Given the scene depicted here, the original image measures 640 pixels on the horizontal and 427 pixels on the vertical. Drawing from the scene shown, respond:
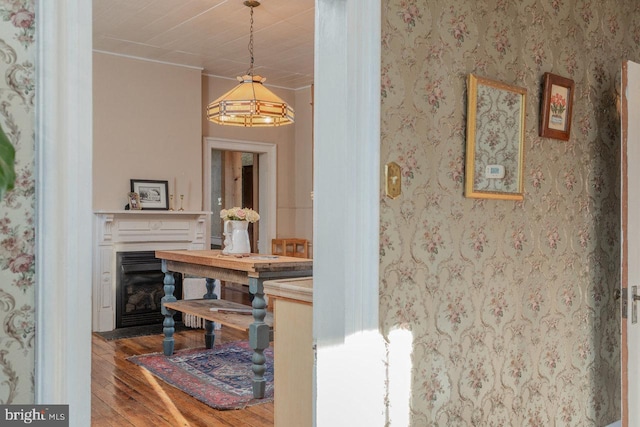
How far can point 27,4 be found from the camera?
1198 mm

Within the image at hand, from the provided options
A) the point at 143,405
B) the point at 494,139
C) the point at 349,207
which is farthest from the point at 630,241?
the point at 143,405

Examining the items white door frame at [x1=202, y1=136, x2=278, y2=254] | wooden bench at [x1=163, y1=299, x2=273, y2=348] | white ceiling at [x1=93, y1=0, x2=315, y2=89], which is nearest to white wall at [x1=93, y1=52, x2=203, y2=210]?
white ceiling at [x1=93, y1=0, x2=315, y2=89]

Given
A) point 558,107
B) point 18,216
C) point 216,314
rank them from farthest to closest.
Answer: point 216,314
point 558,107
point 18,216

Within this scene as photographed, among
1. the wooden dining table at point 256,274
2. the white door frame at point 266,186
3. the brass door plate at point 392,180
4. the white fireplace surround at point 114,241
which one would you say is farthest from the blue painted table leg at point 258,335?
the white door frame at point 266,186

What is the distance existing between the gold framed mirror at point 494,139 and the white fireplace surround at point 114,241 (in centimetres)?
424

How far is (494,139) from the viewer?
2.28 metres

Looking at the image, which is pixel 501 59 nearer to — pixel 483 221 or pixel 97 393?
pixel 483 221

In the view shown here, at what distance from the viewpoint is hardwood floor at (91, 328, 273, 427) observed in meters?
3.33

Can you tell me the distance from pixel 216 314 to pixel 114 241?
77.3 inches

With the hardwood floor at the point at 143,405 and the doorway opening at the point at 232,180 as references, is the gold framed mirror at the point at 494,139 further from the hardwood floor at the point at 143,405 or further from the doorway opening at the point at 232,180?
the doorway opening at the point at 232,180

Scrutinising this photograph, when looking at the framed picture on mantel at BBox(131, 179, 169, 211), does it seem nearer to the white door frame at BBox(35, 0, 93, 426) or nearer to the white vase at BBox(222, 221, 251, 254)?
the white vase at BBox(222, 221, 251, 254)

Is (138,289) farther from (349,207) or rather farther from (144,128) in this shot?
(349,207)

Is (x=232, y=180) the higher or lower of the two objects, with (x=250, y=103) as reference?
lower

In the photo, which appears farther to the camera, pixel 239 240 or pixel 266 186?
pixel 266 186
